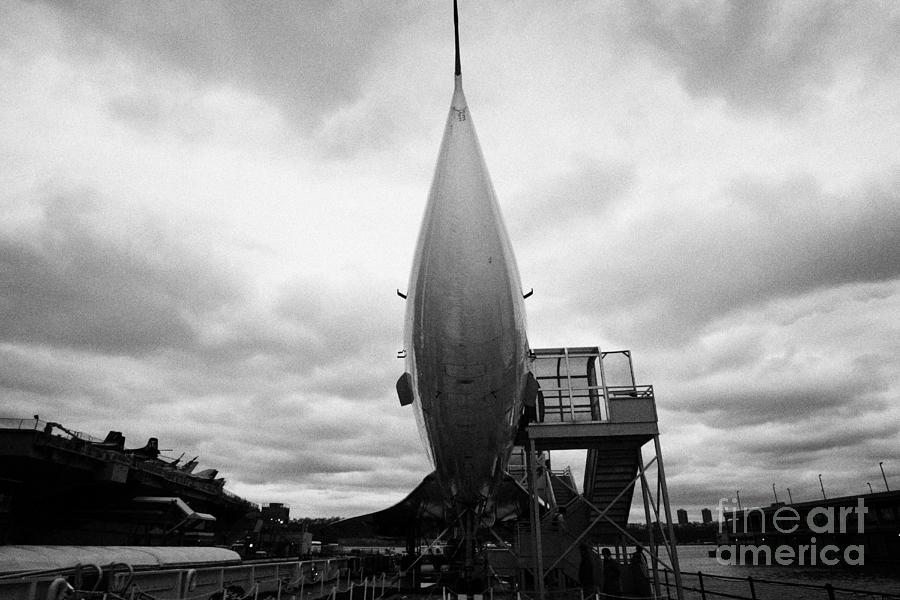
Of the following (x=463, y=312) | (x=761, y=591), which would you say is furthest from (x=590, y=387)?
(x=761, y=591)

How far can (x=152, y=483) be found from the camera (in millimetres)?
23766

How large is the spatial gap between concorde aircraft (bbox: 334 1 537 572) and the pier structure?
4.42m

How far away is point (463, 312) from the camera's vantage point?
5828 mm

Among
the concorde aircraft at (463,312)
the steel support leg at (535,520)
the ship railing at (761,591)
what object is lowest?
the ship railing at (761,591)

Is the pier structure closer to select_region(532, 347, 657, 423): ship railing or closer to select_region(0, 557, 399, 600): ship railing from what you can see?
select_region(532, 347, 657, 423): ship railing

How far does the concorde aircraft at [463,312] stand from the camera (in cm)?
579

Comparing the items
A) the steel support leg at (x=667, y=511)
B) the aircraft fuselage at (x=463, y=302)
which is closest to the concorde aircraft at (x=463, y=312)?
the aircraft fuselage at (x=463, y=302)

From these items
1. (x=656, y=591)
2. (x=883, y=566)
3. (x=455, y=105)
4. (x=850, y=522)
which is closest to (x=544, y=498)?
(x=656, y=591)

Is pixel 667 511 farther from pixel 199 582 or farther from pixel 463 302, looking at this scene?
pixel 199 582

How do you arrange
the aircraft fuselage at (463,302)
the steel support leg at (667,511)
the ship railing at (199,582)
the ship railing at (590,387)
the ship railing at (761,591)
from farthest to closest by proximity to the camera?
1. the ship railing at (590,387)
2. the steel support leg at (667,511)
3. the ship railing at (761,591)
4. the ship railing at (199,582)
5. the aircraft fuselage at (463,302)

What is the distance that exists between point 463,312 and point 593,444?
29.0ft

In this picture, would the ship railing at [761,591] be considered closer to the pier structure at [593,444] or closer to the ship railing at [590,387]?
the pier structure at [593,444]

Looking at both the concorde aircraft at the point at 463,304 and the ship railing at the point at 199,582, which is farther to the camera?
the ship railing at the point at 199,582

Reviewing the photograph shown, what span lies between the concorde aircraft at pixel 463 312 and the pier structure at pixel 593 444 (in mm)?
4419
